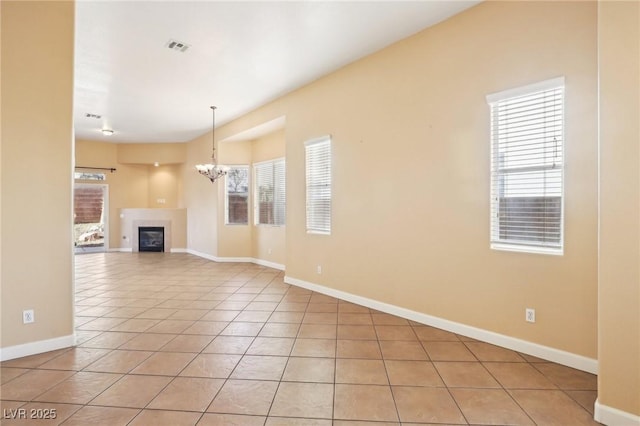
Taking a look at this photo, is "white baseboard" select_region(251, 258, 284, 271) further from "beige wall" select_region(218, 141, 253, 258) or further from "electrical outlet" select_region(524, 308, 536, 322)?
"electrical outlet" select_region(524, 308, 536, 322)

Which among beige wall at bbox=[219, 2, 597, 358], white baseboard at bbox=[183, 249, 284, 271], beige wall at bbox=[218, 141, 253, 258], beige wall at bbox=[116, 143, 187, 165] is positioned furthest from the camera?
beige wall at bbox=[116, 143, 187, 165]

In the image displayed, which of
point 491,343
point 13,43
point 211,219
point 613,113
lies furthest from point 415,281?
point 211,219

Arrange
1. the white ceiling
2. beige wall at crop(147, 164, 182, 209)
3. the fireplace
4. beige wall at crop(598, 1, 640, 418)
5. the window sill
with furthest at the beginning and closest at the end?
1. beige wall at crop(147, 164, 182, 209)
2. the fireplace
3. the white ceiling
4. the window sill
5. beige wall at crop(598, 1, 640, 418)

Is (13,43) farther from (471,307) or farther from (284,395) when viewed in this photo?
(471,307)

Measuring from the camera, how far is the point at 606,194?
1952 mm

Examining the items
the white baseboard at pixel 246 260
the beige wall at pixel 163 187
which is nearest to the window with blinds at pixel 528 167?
the white baseboard at pixel 246 260

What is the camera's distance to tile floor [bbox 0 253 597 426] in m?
2.04

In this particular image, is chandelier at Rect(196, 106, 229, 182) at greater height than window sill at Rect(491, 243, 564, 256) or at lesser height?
greater

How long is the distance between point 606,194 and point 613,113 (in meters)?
0.50

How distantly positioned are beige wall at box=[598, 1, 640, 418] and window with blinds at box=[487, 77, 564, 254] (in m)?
0.74

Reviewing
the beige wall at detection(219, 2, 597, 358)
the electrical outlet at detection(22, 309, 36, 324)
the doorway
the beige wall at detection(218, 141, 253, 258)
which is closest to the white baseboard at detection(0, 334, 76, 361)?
the electrical outlet at detection(22, 309, 36, 324)

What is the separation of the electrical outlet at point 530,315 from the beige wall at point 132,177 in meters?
9.81

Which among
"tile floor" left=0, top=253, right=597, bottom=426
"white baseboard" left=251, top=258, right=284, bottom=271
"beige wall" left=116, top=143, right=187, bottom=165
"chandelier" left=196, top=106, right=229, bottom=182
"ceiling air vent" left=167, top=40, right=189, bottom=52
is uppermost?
"ceiling air vent" left=167, top=40, right=189, bottom=52

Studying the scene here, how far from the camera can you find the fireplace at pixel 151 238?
396 inches
